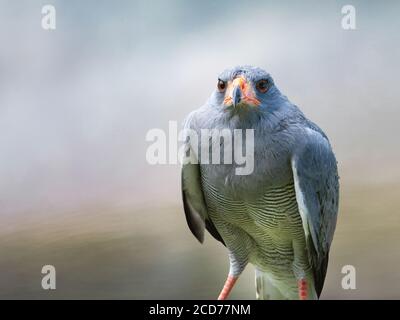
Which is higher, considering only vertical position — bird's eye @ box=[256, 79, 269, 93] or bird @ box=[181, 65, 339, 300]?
bird's eye @ box=[256, 79, 269, 93]

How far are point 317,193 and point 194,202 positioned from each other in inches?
23.2

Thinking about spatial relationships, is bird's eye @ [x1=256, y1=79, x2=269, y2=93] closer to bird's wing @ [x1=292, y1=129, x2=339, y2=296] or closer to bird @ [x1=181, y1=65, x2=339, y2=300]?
bird @ [x1=181, y1=65, x2=339, y2=300]

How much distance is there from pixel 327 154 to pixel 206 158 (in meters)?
0.54

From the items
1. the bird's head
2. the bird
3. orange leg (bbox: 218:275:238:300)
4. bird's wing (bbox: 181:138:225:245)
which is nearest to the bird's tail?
the bird

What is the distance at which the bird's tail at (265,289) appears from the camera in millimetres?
3148

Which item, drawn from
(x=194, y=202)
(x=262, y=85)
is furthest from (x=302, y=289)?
(x=262, y=85)

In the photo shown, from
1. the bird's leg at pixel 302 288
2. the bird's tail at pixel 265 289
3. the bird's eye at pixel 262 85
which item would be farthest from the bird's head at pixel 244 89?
the bird's tail at pixel 265 289

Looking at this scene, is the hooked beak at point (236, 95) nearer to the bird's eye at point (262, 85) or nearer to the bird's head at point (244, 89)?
the bird's head at point (244, 89)

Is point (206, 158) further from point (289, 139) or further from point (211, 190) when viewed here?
point (289, 139)

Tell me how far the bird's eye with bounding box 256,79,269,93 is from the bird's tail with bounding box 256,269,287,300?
101cm

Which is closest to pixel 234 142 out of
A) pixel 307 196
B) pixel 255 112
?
pixel 255 112

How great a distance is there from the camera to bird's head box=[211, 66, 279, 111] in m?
2.52

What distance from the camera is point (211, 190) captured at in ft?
9.20

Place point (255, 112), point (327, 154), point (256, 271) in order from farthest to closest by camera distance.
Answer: point (256, 271), point (327, 154), point (255, 112)
